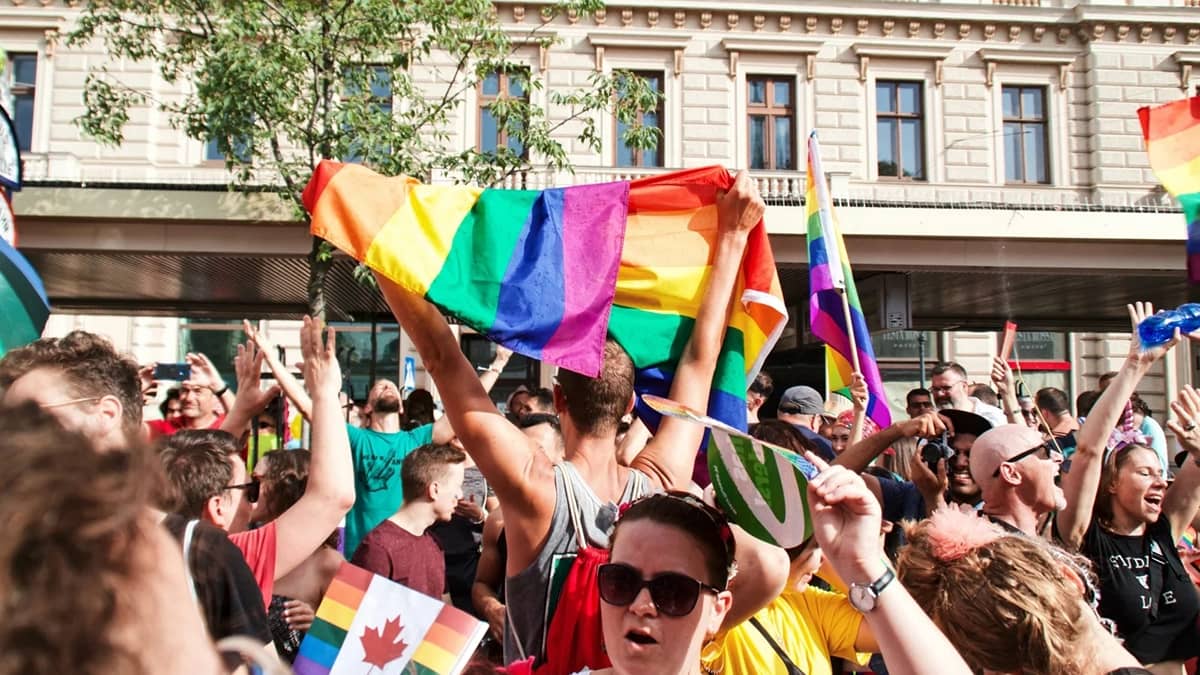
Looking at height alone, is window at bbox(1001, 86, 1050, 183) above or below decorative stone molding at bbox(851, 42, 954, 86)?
below

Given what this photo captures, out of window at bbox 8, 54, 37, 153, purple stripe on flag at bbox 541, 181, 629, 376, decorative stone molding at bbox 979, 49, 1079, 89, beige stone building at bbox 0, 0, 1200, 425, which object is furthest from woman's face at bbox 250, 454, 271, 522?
decorative stone molding at bbox 979, 49, 1079, 89

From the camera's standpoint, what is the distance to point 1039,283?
16.1 metres

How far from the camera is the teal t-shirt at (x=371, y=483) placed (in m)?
5.30

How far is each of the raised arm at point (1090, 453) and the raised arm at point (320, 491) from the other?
2702 millimetres

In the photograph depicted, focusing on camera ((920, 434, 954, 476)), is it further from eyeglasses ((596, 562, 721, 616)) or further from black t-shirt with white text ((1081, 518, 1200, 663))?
eyeglasses ((596, 562, 721, 616))

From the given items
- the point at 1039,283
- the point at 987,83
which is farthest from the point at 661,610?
the point at 987,83

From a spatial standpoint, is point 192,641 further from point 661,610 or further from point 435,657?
point 661,610

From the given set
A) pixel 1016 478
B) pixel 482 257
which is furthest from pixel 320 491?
pixel 1016 478

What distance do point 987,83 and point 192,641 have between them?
24.4 metres

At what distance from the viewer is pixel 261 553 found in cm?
259

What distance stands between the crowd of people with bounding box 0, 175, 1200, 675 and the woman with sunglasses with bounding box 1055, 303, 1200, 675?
0.03 feet

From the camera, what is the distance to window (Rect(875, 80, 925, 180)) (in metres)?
22.5

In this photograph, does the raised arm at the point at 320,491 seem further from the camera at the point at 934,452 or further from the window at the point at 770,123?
the window at the point at 770,123

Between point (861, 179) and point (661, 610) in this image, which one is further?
point (861, 179)
